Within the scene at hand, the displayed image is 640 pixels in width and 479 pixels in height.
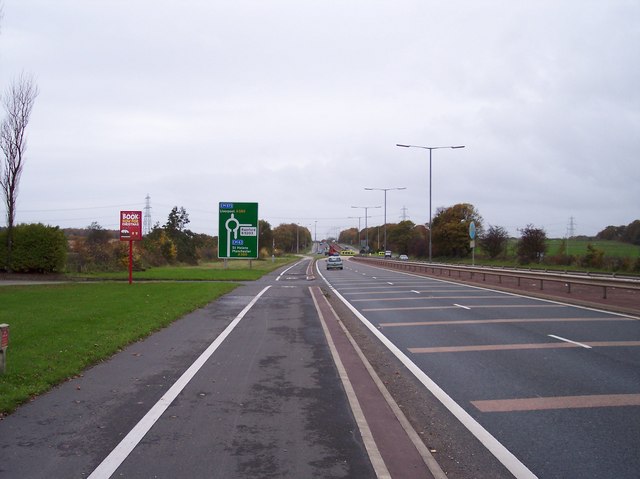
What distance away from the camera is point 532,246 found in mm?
55406

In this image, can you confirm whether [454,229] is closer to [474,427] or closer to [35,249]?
[35,249]

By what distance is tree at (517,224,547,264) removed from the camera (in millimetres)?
55438

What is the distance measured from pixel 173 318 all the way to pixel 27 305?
534 cm

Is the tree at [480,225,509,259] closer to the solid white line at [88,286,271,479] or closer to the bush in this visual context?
the bush

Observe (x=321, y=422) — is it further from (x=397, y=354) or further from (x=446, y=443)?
(x=397, y=354)

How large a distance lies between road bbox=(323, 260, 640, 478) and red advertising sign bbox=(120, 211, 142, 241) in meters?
16.5

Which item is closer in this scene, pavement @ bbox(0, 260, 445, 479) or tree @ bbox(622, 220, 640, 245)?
pavement @ bbox(0, 260, 445, 479)

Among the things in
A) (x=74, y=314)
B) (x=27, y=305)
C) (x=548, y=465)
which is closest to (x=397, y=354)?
(x=548, y=465)

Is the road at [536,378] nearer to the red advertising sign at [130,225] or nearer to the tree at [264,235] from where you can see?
the red advertising sign at [130,225]

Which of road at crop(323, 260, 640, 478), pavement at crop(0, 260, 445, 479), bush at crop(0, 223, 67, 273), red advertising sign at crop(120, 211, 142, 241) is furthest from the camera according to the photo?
bush at crop(0, 223, 67, 273)

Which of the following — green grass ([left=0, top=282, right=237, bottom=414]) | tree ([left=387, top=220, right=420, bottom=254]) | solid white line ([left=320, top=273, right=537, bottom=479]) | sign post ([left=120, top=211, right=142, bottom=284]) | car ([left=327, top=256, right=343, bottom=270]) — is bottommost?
solid white line ([left=320, top=273, right=537, bottom=479])

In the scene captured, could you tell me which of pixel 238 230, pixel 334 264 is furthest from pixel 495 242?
pixel 238 230

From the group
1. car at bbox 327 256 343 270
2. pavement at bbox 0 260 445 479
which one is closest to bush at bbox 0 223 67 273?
pavement at bbox 0 260 445 479

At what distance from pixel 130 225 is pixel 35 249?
8.53 meters
